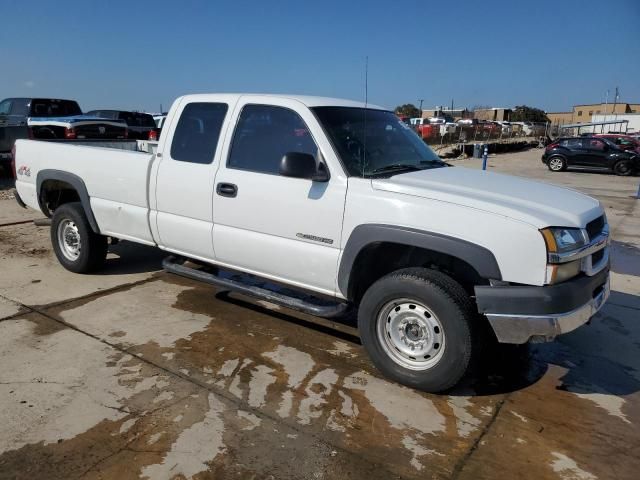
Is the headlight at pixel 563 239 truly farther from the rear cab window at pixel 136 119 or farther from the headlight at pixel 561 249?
the rear cab window at pixel 136 119

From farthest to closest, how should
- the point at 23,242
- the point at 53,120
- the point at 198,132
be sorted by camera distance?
1. the point at 53,120
2. the point at 23,242
3. the point at 198,132

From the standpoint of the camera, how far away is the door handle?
4168 mm

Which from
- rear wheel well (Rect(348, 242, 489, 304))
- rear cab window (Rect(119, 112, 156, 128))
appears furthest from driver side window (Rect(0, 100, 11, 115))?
rear wheel well (Rect(348, 242, 489, 304))

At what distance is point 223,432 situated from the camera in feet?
9.94

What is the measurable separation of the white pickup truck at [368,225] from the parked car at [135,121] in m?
14.0

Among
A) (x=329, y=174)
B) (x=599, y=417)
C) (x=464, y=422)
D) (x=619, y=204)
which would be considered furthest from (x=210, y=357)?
(x=619, y=204)

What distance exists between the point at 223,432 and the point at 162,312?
81.9 inches

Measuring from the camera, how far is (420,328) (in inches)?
139

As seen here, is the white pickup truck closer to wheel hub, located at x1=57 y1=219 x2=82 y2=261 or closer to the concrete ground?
the concrete ground

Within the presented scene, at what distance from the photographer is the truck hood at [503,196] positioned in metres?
3.16

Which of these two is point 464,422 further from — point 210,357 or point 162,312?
point 162,312

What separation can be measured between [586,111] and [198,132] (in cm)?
12126

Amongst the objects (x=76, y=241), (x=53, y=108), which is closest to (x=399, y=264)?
(x=76, y=241)

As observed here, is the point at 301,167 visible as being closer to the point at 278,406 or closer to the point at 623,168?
the point at 278,406
